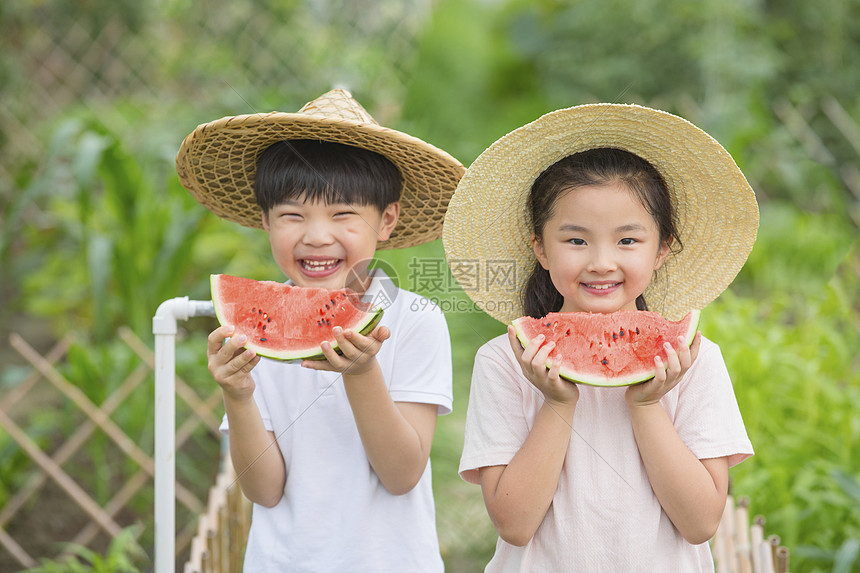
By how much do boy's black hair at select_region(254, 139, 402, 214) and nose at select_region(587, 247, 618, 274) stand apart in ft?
1.91

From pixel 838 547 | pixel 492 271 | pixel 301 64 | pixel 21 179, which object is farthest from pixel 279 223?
pixel 301 64

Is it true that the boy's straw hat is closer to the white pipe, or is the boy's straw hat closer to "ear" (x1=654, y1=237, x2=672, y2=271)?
"ear" (x1=654, y1=237, x2=672, y2=271)

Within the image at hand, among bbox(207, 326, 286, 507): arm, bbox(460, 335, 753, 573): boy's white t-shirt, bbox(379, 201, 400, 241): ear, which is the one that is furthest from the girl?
bbox(207, 326, 286, 507): arm

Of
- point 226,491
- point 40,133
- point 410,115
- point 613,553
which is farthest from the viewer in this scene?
point 410,115

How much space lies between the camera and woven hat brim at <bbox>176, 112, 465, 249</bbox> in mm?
1808

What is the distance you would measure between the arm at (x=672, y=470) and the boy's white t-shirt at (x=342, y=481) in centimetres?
49

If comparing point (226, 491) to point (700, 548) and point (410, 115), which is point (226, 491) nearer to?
point (700, 548)

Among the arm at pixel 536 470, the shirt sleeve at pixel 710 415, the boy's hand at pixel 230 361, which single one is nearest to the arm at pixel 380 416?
the boy's hand at pixel 230 361

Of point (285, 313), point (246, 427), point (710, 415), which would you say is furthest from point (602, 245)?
point (246, 427)

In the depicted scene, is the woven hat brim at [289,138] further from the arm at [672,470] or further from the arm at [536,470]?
the arm at [672,470]

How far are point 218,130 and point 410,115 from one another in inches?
214

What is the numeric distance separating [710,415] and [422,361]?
66cm

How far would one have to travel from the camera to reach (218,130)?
6.05ft

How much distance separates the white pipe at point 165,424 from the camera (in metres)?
1.86
